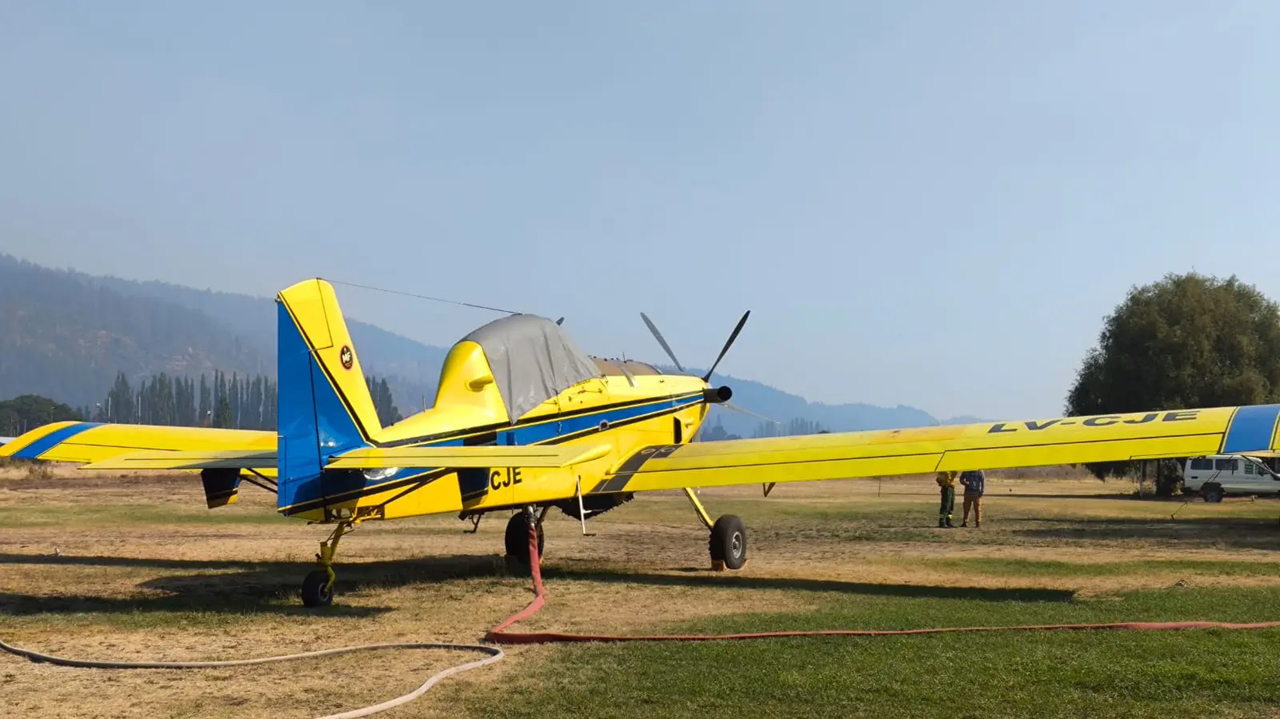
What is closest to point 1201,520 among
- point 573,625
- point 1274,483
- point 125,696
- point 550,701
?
point 1274,483

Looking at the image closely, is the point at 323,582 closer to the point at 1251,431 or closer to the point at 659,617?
the point at 659,617

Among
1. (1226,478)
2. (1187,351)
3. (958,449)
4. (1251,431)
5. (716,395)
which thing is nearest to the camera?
(1251,431)

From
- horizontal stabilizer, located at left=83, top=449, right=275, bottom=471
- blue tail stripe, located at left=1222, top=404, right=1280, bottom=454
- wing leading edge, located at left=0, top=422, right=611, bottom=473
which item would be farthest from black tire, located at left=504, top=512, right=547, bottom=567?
blue tail stripe, located at left=1222, top=404, right=1280, bottom=454

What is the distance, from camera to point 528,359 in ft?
40.5

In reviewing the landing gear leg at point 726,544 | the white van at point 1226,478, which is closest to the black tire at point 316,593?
the landing gear leg at point 726,544

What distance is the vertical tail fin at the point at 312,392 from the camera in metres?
9.38

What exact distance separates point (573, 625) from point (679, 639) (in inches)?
50.5

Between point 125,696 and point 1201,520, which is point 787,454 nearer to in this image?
point 125,696

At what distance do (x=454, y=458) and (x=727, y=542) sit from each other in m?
4.77

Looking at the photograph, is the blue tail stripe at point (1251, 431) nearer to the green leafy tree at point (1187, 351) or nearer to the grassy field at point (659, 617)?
the grassy field at point (659, 617)

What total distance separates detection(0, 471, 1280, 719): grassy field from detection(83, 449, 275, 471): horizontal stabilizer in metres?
1.27

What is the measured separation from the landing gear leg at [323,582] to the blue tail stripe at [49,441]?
268 inches

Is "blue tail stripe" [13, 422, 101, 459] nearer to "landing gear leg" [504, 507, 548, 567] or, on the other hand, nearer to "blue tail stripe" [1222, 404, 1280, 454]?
"landing gear leg" [504, 507, 548, 567]

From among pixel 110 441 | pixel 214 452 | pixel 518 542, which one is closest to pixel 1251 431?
pixel 518 542
